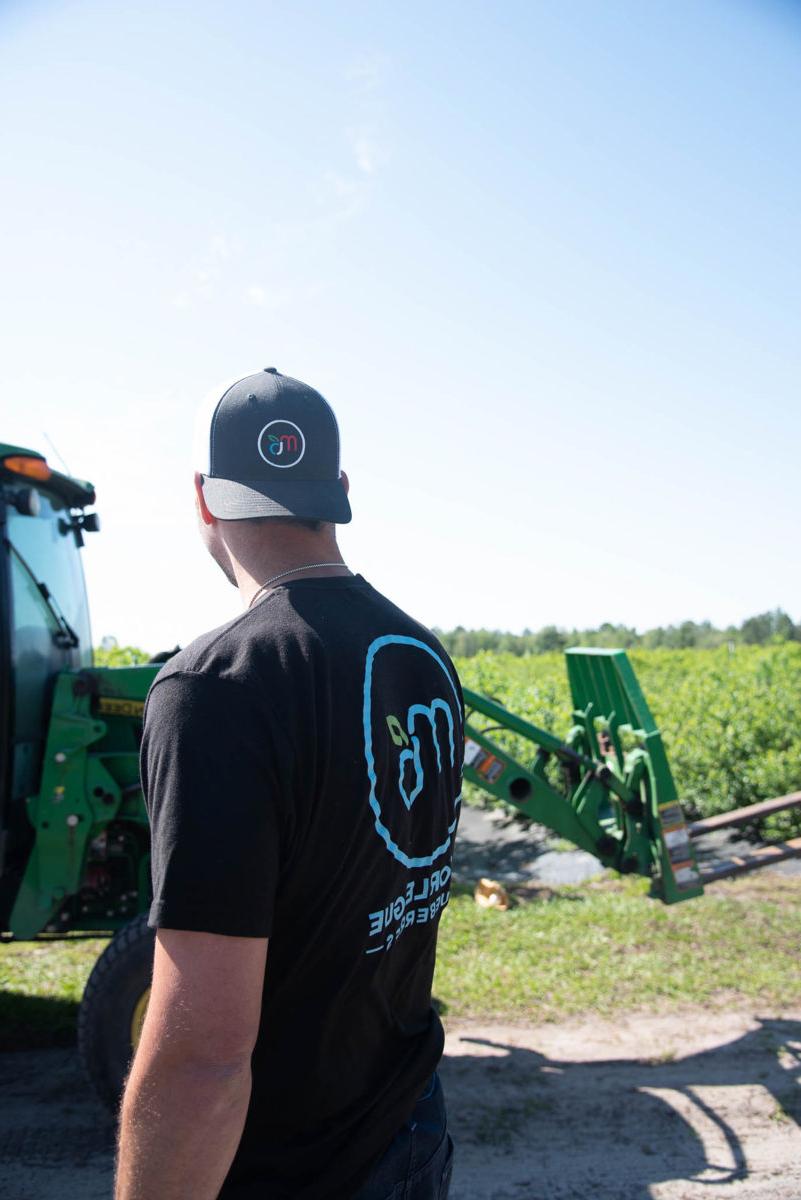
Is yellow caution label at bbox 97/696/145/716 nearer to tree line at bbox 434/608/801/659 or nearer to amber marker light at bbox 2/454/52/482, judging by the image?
amber marker light at bbox 2/454/52/482

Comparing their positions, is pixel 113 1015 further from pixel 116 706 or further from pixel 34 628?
pixel 34 628

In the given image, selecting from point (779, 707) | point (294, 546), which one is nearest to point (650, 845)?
point (294, 546)

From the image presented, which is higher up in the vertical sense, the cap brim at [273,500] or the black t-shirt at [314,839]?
the cap brim at [273,500]

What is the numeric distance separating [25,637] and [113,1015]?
65.3 inches

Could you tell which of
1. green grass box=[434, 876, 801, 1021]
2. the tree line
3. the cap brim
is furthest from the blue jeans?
the tree line

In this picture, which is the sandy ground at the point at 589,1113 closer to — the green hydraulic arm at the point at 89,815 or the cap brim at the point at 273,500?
the green hydraulic arm at the point at 89,815

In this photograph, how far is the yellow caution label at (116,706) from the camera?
4.35 meters

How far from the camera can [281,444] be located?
1570mm

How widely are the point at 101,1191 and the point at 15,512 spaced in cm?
280

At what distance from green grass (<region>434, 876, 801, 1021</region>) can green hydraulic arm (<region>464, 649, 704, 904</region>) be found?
76cm

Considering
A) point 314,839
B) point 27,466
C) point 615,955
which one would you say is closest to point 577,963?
point 615,955

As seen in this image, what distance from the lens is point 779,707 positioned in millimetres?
11594

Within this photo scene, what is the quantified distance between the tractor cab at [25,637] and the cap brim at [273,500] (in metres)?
2.76

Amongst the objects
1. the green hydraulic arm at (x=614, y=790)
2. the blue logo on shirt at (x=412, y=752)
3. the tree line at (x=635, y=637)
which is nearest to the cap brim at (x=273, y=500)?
the blue logo on shirt at (x=412, y=752)
